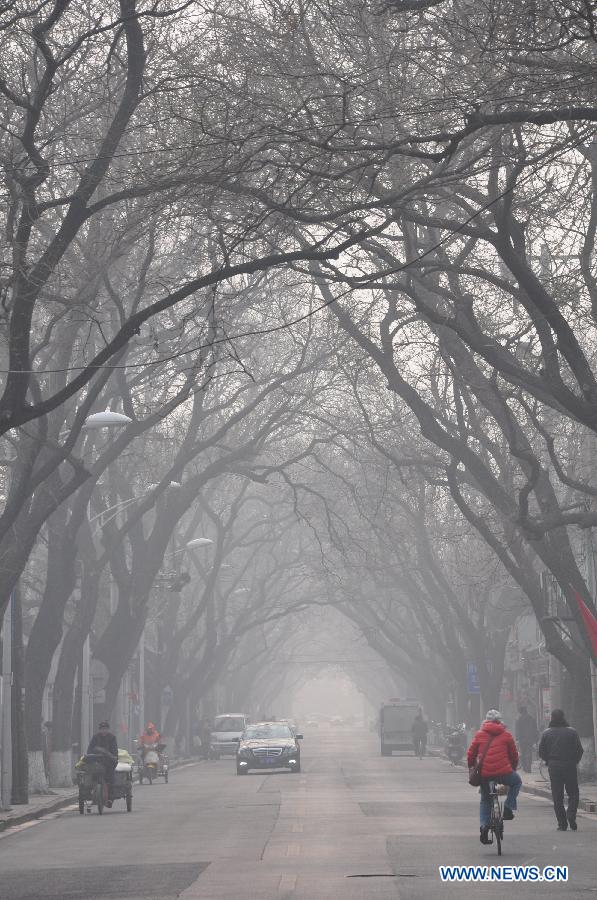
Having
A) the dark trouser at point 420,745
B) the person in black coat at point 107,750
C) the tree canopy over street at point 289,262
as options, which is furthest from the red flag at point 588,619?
the dark trouser at point 420,745

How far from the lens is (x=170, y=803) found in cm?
3136

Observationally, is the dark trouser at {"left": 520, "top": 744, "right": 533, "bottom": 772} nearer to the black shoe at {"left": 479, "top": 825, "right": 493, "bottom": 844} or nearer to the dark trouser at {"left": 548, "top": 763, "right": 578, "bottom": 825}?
the dark trouser at {"left": 548, "top": 763, "right": 578, "bottom": 825}

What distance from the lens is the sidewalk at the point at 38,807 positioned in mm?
25811

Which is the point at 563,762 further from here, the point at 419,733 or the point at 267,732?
the point at 419,733

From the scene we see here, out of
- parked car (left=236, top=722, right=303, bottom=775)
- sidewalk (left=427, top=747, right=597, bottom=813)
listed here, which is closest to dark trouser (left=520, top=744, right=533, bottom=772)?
sidewalk (left=427, top=747, right=597, bottom=813)

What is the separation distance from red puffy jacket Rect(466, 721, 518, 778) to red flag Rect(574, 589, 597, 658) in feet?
32.1

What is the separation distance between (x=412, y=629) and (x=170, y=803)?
46.6 metres

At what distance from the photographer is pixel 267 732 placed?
4966 cm

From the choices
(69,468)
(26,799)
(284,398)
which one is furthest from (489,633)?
(26,799)

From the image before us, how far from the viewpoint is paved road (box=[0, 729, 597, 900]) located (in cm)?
1403

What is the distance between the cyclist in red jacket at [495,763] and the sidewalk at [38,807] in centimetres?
945

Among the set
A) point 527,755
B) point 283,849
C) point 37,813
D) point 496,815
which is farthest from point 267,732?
point 496,815

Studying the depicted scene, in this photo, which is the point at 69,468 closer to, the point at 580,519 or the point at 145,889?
the point at 580,519

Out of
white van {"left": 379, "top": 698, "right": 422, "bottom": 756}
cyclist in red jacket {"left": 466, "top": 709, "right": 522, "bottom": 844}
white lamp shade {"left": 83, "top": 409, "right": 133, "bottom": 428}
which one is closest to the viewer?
cyclist in red jacket {"left": 466, "top": 709, "right": 522, "bottom": 844}
